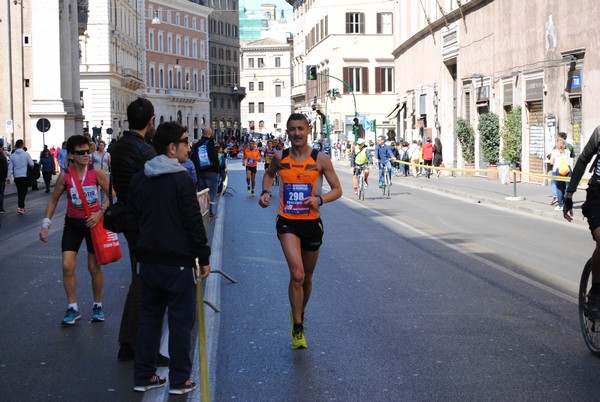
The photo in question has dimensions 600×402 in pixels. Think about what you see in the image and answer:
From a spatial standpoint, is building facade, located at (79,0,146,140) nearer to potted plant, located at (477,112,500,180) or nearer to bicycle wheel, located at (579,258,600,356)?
potted plant, located at (477,112,500,180)

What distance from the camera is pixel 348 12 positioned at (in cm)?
8369

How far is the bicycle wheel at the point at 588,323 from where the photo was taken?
7.78 meters

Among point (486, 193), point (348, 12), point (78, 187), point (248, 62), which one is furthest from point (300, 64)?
point (78, 187)

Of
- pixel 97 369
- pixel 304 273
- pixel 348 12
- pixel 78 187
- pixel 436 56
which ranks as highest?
pixel 348 12

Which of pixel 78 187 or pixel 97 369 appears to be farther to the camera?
pixel 78 187

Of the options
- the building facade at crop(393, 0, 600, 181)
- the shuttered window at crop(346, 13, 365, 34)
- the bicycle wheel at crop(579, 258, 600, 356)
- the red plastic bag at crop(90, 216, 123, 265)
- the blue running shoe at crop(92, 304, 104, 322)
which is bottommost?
the blue running shoe at crop(92, 304, 104, 322)

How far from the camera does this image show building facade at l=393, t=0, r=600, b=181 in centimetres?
2961

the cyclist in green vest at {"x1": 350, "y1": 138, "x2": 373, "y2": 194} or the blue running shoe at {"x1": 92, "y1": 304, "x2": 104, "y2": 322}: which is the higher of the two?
the cyclist in green vest at {"x1": 350, "y1": 138, "x2": 373, "y2": 194}

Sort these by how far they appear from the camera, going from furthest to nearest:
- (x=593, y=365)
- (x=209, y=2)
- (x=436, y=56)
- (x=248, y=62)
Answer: (x=248, y=62)
(x=209, y=2)
(x=436, y=56)
(x=593, y=365)

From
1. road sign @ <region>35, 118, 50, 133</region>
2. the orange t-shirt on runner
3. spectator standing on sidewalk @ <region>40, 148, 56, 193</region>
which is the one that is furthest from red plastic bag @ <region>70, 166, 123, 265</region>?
road sign @ <region>35, 118, 50, 133</region>

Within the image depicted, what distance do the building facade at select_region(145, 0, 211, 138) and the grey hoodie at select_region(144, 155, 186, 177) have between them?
106 metres

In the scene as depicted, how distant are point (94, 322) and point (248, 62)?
15494 centimetres

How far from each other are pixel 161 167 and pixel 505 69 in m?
31.8

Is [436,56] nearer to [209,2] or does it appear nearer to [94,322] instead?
[94,322]
